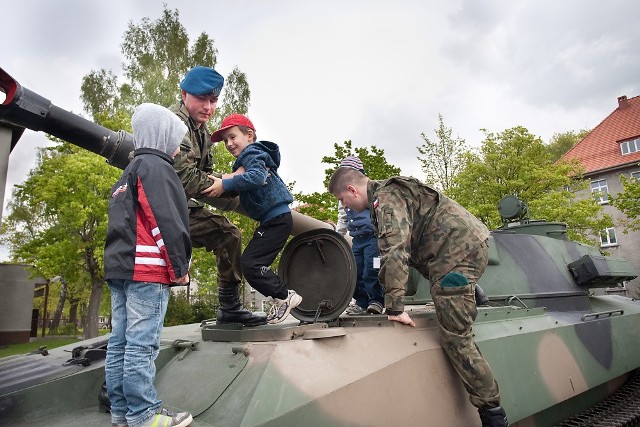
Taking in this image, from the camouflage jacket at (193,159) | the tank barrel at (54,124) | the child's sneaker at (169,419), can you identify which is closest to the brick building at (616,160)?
the camouflage jacket at (193,159)

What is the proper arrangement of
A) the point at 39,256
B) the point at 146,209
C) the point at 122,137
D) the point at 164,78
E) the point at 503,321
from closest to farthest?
1. the point at 146,209
2. the point at 122,137
3. the point at 503,321
4. the point at 39,256
5. the point at 164,78

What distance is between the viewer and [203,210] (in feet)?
12.1

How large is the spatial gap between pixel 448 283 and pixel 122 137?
87.0 inches

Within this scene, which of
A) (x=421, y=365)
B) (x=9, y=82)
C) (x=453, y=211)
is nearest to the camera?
(x=9, y=82)

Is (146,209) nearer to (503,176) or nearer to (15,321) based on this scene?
(15,321)

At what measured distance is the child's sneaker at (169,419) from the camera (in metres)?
2.31

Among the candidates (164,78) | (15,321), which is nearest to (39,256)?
(164,78)

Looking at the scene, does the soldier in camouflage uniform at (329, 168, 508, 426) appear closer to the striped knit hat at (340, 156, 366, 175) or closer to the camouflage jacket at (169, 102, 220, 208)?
the striped knit hat at (340, 156, 366, 175)

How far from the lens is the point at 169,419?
7.63 feet

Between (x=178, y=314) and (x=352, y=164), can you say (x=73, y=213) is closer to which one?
(x=178, y=314)

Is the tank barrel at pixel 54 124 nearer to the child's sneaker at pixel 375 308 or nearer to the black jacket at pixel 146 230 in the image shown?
the black jacket at pixel 146 230

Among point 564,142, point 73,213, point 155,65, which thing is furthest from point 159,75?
point 564,142

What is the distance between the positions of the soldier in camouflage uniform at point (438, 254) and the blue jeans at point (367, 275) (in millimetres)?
879

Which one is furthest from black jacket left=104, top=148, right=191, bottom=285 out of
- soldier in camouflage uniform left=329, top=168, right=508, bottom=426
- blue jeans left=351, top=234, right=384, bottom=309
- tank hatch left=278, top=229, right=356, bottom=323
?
blue jeans left=351, top=234, right=384, bottom=309
